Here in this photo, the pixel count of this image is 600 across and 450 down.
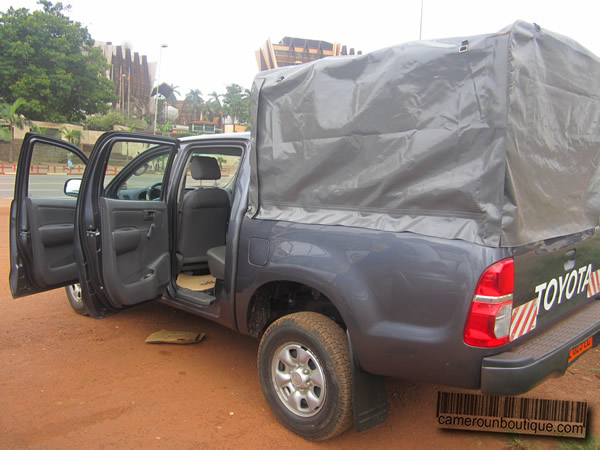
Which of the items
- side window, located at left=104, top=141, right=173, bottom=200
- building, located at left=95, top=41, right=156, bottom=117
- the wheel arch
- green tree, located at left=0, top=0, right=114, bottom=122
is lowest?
→ the wheel arch

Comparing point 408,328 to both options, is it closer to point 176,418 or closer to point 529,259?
point 529,259

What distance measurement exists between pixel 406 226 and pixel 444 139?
0.48 m

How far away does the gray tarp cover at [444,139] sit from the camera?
2.14 meters

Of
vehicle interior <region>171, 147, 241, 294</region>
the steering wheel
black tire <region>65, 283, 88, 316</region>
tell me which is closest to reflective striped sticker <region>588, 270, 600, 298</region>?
vehicle interior <region>171, 147, 241, 294</region>

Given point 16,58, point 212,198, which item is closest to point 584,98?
point 212,198

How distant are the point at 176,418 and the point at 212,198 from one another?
7.20ft

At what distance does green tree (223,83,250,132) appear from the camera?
7594cm

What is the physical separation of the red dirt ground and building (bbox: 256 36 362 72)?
51.5 metres

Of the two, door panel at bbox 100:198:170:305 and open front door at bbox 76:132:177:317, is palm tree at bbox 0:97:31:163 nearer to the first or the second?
open front door at bbox 76:132:177:317

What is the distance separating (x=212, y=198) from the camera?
4.48 m

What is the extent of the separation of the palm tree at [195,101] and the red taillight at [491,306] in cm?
9006

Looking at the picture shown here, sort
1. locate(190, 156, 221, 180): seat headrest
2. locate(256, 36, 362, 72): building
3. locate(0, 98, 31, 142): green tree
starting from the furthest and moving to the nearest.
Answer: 1. locate(256, 36, 362, 72): building
2. locate(0, 98, 31, 142): green tree
3. locate(190, 156, 221, 180): seat headrest

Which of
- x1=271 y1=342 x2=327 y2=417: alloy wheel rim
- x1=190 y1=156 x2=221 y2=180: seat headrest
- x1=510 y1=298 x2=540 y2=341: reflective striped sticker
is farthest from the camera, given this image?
x1=190 y1=156 x2=221 y2=180: seat headrest

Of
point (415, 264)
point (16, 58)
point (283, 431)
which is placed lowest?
point (283, 431)
